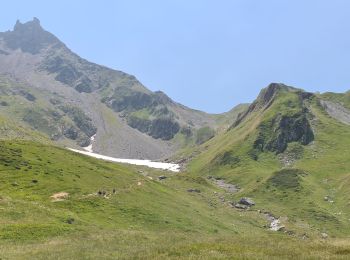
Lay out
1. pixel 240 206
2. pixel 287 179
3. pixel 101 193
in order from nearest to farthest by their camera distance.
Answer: pixel 101 193 → pixel 240 206 → pixel 287 179

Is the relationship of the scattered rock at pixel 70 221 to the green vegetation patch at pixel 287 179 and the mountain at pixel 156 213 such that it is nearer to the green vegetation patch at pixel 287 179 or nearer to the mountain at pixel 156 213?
the mountain at pixel 156 213

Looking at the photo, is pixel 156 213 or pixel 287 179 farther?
pixel 287 179

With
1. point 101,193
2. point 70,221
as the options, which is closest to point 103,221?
point 70,221

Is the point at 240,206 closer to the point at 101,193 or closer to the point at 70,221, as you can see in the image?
the point at 101,193

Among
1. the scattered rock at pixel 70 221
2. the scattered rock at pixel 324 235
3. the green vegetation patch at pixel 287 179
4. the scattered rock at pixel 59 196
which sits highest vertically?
the green vegetation patch at pixel 287 179

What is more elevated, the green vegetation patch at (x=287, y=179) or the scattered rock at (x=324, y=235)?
the green vegetation patch at (x=287, y=179)

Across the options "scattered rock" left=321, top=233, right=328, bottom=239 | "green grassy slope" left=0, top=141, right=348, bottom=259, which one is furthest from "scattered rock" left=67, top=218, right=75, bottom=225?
"scattered rock" left=321, top=233, right=328, bottom=239

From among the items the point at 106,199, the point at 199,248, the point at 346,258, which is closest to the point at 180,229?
the point at 106,199

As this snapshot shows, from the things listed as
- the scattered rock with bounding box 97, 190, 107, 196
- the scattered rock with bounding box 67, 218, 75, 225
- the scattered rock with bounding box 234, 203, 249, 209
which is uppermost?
the scattered rock with bounding box 97, 190, 107, 196

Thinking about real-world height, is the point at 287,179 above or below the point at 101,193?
above

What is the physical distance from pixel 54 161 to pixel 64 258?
7175cm

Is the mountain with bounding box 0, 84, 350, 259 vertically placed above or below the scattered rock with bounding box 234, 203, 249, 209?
above

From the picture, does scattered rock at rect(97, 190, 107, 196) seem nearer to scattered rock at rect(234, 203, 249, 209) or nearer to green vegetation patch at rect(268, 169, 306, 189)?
scattered rock at rect(234, 203, 249, 209)

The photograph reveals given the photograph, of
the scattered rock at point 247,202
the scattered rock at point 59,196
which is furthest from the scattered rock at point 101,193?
the scattered rock at point 247,202
